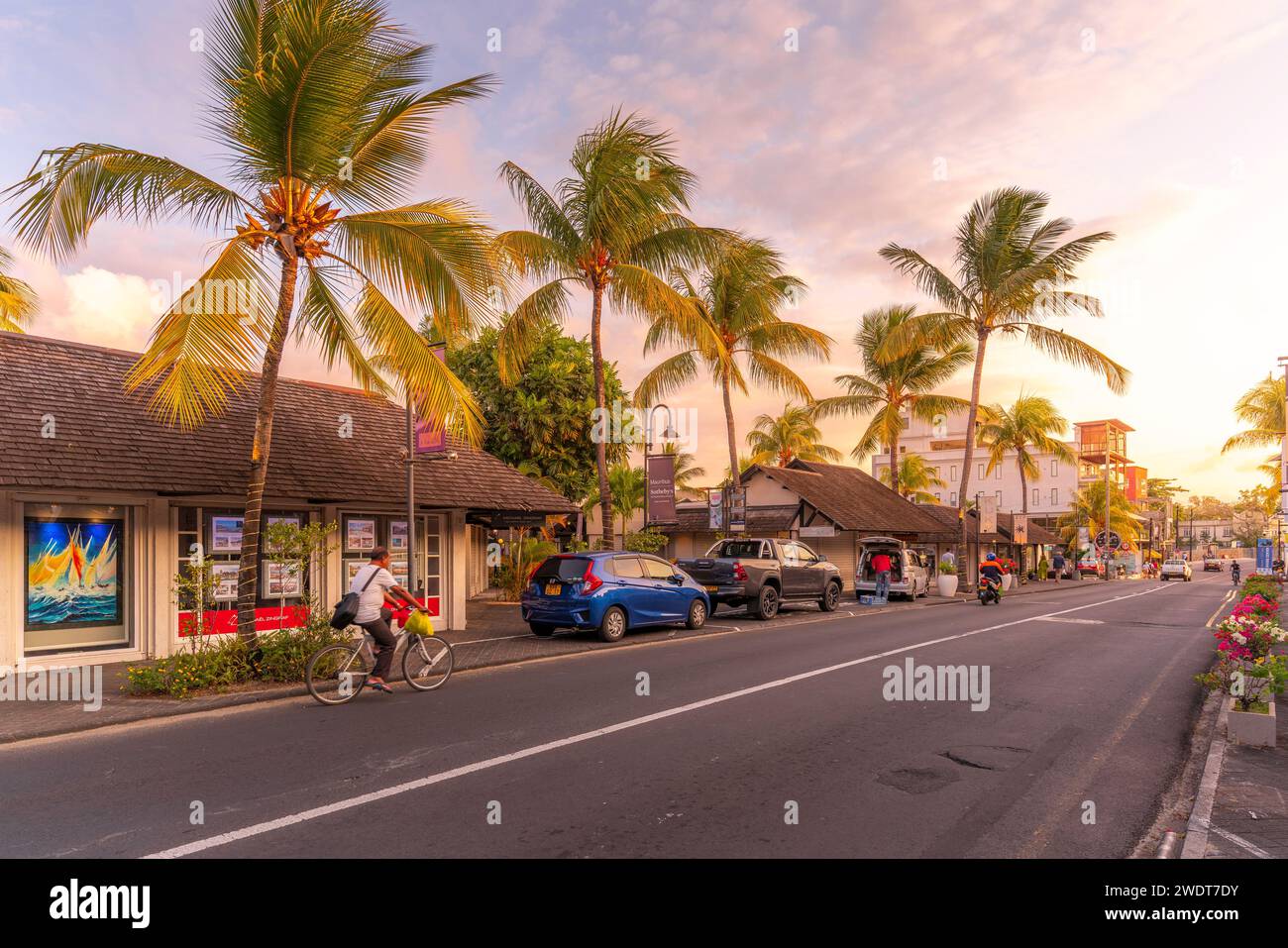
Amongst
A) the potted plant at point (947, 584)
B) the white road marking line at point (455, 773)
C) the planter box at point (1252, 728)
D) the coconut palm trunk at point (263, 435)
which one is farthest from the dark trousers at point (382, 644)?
the potted plant at point (947, 584)

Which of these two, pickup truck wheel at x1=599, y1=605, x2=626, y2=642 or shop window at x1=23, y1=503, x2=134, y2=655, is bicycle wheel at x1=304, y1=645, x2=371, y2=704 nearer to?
shop window at x1=23, y1=503, x2=134, y2=655

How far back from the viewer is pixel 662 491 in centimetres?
2322

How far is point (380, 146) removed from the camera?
12281mm

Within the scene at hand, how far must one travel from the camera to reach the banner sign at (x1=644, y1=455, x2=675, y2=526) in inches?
909

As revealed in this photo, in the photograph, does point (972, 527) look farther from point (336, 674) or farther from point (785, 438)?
point (336, 674)

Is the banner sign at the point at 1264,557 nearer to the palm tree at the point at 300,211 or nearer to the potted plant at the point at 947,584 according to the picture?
the potted plant at the point at 947,584

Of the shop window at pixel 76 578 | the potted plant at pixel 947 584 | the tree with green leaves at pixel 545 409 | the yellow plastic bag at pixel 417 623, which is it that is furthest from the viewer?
the potted plant at pixel 947 584

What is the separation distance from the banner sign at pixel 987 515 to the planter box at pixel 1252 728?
2987cm

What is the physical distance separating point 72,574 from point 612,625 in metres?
8.78

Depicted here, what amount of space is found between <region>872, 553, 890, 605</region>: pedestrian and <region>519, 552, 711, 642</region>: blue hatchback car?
12.4m

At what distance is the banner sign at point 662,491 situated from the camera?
23.1m

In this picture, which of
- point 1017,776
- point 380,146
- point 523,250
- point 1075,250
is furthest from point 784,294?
point 1017,776
